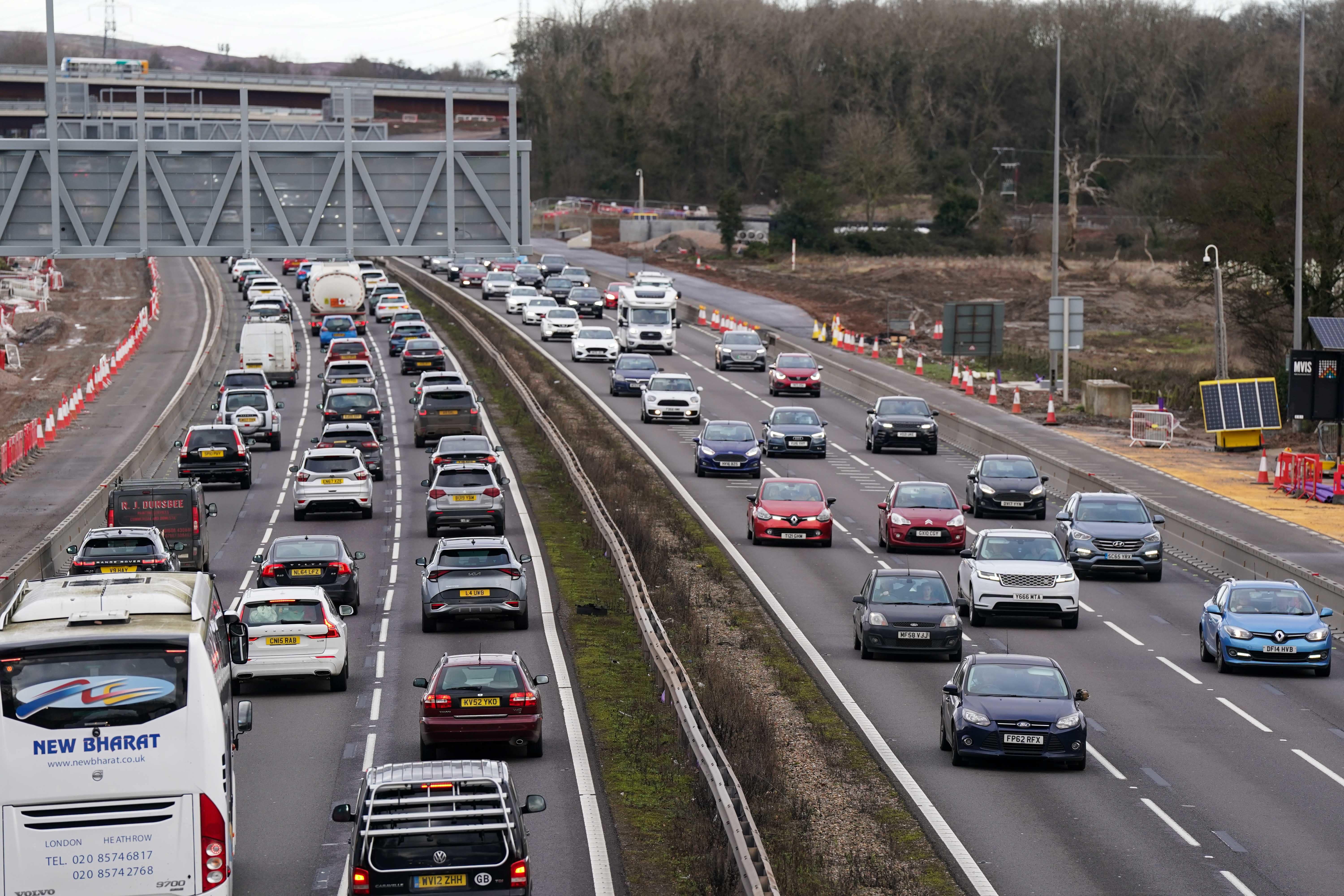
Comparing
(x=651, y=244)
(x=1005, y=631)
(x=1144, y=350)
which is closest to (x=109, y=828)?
(x=1005, y=631)

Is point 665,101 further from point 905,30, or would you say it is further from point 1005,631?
point 1005,631

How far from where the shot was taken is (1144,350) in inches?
3349

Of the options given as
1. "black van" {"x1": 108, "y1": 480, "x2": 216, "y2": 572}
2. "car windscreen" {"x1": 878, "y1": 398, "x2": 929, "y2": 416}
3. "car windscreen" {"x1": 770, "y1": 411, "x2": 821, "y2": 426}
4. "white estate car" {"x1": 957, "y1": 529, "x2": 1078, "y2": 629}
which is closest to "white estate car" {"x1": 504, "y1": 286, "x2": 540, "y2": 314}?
"car windscreen" {"x1": 878, "y1": 398, "x2": 929, "y2": 416}

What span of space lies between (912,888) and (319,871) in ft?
17.9

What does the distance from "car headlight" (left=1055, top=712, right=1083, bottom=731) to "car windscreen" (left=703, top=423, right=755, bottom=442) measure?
24.6 metres

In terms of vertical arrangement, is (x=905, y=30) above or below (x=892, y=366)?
above

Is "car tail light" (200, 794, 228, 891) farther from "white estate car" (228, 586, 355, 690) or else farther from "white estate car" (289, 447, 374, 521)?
"white estate car" (289, 447, 374, 521)

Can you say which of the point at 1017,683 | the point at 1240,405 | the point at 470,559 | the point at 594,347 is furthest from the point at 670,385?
the point at 1017,683

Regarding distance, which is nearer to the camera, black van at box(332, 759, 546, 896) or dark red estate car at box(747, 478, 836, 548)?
black van at box(332, 759, 546, 896)

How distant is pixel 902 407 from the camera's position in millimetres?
49938

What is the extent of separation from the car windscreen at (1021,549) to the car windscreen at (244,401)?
26500 millimetres

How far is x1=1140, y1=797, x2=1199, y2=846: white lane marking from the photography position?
17.9m

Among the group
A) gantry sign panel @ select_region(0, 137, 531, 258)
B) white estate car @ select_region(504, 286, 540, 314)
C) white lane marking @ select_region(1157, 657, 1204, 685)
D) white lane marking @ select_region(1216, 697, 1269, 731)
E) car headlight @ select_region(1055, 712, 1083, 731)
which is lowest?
white lane marking @ select_region(1157, 657, 1204, 685)

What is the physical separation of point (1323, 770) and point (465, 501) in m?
20.1
